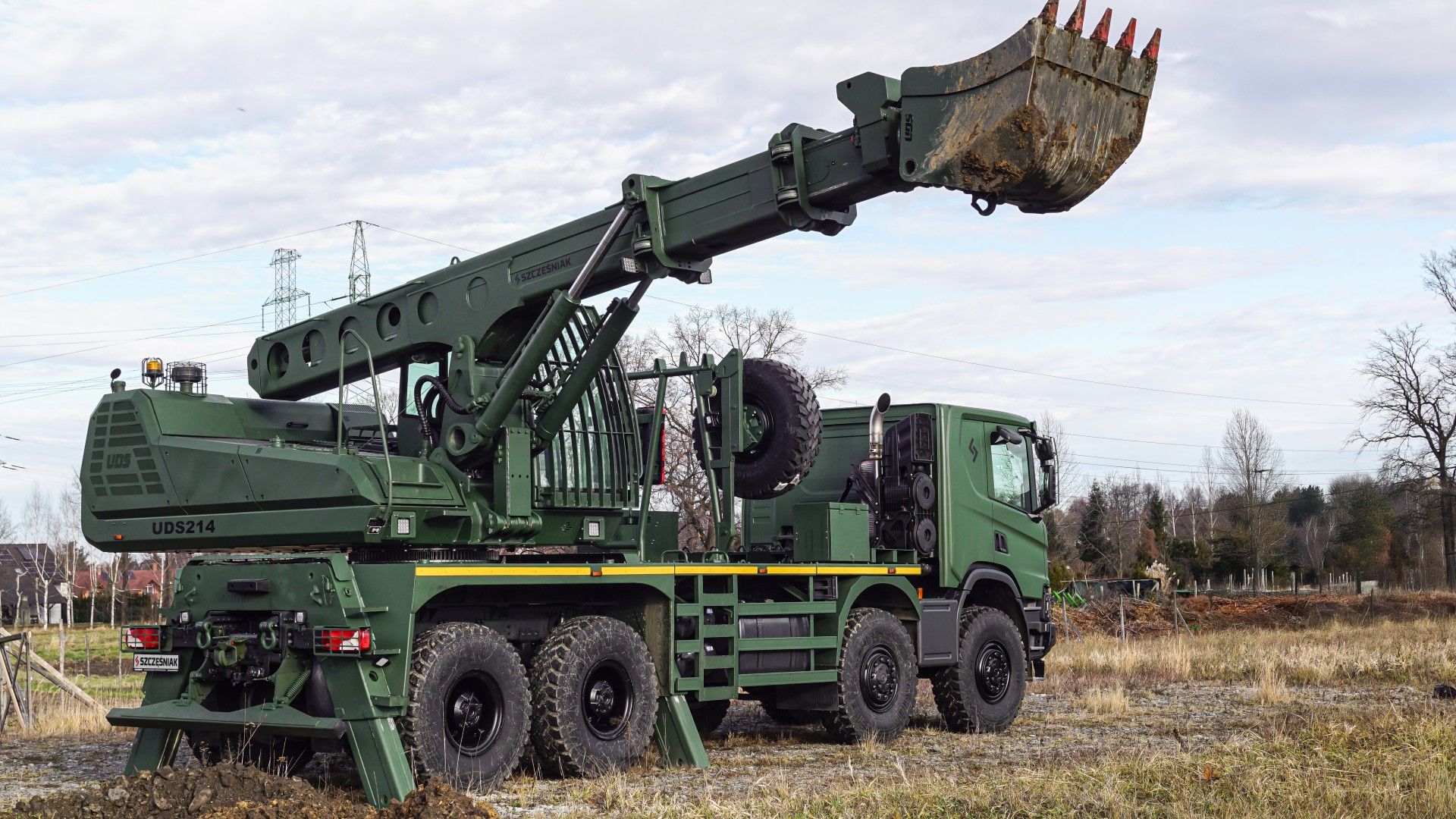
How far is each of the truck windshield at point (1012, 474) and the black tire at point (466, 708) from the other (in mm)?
6486

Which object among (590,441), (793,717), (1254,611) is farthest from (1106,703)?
(1254,611)

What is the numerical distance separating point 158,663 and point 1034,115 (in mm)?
7047

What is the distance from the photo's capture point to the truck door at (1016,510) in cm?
1490

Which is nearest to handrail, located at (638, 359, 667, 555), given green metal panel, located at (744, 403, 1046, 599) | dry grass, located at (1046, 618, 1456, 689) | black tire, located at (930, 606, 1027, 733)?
green metal panel, located at (744, 403, 1046, 599)

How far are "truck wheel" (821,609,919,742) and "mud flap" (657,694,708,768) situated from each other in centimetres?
196

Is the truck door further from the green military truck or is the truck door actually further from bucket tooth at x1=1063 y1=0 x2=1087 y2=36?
bucket tooth at x1=1063 y1=0 x2=1087 y2=36

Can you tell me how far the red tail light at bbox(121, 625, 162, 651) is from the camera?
10.3 m

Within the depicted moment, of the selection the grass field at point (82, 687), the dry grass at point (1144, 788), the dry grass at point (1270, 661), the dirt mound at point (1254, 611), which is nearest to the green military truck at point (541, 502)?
the dry grass at point (1144, 788)

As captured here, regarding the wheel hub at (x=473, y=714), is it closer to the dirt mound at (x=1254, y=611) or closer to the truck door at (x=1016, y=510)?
the truck door at (x=1016, y=510)

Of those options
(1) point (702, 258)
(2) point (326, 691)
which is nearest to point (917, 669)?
(1) point (702, 258)

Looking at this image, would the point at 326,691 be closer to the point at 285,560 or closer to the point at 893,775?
the point at 285,560

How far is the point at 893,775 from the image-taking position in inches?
415

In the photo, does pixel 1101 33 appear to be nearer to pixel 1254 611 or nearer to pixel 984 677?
pixel 984 677

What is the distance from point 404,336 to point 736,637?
11.9 feet
